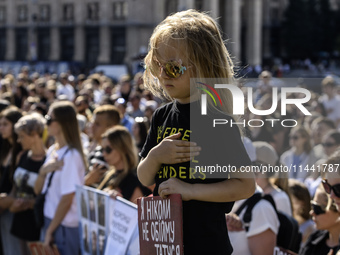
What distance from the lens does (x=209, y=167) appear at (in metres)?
2.74

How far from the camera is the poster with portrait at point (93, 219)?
17.1ft

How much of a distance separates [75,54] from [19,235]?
6875 cm

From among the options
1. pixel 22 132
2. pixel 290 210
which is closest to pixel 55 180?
pixel 22 132

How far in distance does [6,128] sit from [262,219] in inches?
157

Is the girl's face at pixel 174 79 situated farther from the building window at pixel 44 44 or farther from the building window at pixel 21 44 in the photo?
the building window at pixel 21 44

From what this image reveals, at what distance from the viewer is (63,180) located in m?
5.93

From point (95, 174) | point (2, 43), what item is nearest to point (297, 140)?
point (95, 174)

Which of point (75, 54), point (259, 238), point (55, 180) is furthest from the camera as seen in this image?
point (75, 54)

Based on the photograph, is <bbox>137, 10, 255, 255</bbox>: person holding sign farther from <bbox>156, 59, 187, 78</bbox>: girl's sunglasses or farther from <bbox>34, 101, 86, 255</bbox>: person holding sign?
<bbox>34, 101, 86, 255</bbox>: person holding sign

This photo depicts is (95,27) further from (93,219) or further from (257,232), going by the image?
(257,232)

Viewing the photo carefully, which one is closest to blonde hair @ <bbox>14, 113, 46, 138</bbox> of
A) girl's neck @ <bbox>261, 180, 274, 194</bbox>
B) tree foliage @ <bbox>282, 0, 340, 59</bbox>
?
girl's neck @ <bbox>261, 180, 274, 194</bbox>

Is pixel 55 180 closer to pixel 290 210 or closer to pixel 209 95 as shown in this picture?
pixel 290 210

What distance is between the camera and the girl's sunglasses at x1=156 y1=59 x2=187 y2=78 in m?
2.74

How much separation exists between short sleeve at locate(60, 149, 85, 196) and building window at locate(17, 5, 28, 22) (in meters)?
72.9
